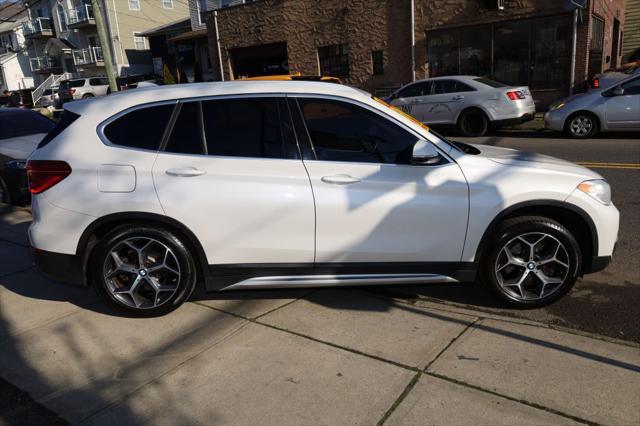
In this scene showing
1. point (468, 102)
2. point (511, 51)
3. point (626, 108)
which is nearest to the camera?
point (626, 108)

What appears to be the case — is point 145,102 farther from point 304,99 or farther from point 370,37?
point 370,37

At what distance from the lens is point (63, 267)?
3.83 m

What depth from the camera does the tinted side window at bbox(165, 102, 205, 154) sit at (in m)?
3.77

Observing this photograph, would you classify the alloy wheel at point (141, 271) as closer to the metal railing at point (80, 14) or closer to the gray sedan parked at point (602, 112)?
the gray sedan parked at point (602, 112)

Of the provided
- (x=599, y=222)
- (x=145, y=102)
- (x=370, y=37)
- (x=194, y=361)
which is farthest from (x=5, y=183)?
(x=370, y=37)

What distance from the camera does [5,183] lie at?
770 cm

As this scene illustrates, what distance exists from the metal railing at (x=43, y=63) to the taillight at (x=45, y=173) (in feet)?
172

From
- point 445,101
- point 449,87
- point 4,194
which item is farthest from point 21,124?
point 449,87

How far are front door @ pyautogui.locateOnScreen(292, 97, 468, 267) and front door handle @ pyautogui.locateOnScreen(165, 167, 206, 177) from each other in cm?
76

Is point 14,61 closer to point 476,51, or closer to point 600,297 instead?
point 476,51

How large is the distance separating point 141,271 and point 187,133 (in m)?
1.06

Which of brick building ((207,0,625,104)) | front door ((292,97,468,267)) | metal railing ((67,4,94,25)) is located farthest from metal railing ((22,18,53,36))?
front door ((292,97,468,267))

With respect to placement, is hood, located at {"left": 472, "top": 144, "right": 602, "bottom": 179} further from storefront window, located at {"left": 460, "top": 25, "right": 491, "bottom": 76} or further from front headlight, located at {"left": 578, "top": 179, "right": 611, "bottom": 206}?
storefront window, located at {"left": 460, "top": 25, "right": 491, "bottom": 76}

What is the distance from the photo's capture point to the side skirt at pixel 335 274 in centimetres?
378
